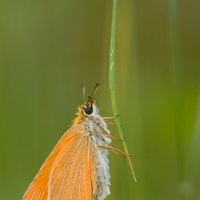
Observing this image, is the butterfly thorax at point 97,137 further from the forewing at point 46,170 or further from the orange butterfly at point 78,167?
the forewing at point 46,170

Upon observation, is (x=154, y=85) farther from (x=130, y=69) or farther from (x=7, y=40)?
(x=7, y=40)

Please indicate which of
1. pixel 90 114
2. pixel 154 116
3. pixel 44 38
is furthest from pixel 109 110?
pixel 44 38

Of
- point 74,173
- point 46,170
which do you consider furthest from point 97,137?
point 46,170

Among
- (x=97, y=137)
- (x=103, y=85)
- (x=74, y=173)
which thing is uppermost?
(x=103, y=85)

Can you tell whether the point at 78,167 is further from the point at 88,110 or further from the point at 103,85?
the point at 103,85

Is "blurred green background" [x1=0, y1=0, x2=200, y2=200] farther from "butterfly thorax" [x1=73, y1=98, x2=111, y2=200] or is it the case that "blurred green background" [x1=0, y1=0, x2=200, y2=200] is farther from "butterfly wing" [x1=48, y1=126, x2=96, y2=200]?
"butterfly wing" [x1=48, y1=126, x2=96, y2=200]

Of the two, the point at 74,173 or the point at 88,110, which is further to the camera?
the point at 88,110

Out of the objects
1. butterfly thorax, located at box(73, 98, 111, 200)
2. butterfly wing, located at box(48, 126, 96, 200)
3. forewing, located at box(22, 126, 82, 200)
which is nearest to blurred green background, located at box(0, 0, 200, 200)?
butterfly thorax, located at box(73, 98, 111, 200)

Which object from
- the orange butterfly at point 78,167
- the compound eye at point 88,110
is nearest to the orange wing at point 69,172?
the orange butterfly at point 78,167
